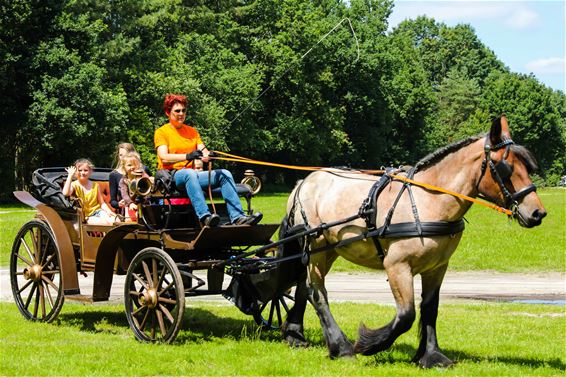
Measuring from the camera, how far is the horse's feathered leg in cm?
928

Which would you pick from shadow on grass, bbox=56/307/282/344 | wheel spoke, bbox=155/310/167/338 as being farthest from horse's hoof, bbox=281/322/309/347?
wheel spoke, bbox=155/310/167/338

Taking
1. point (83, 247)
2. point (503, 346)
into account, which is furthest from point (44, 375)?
point (503, 346)

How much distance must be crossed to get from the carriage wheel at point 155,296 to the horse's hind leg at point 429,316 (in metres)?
2.57

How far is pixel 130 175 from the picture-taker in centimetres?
1026

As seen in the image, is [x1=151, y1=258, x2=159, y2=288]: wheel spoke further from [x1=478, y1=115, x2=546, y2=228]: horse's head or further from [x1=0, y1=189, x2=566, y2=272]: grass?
[x1=0, y1=189, x2=566, y2=272]: grass

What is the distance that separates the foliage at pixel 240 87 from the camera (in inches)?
1581

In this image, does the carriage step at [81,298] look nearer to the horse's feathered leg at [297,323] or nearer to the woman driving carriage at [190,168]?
the woman driving carriage at [190,168]

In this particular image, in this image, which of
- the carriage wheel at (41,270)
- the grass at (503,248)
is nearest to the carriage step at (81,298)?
the carriage wheel at (41,270)

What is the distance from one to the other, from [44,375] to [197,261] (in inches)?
98.8

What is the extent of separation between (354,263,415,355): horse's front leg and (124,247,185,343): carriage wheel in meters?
2.23

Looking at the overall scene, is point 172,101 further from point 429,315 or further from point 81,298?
point 429,315

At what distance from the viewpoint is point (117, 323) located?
1090 centimetres

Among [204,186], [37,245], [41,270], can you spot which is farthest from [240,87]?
[204,186]

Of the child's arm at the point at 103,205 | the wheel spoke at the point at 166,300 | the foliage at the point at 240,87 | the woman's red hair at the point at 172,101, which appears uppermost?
the foliage at the point at 240,87
